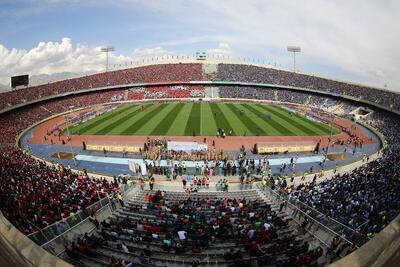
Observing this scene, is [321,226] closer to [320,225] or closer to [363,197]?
[320,225]

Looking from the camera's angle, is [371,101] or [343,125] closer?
[343,125]

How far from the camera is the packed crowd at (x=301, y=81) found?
61.3 m

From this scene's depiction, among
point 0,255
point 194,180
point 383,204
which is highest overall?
point 0,255

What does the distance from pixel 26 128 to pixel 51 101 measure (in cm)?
2013

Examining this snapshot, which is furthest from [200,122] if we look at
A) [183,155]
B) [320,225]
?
[320,225]

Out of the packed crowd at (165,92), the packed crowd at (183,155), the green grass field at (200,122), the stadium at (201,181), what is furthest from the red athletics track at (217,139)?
the packed crowd at (165,92)

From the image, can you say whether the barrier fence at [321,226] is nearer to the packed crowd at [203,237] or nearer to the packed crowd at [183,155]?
the packed crowd at [203,237]

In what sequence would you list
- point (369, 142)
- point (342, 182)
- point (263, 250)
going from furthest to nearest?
point (369, 142)
point (342, 182)
point (263, 250)

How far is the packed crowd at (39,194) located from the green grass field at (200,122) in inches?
840

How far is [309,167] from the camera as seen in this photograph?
32.1 meters

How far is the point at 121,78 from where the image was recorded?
87750 millimetres

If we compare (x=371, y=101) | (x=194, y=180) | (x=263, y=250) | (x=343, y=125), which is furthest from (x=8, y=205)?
(x=371, y=101)

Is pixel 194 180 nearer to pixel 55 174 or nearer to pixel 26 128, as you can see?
pixel 55 174

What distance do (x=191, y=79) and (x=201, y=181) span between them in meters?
65.4
